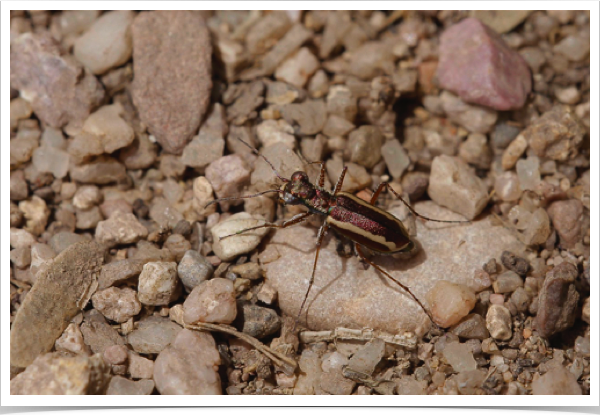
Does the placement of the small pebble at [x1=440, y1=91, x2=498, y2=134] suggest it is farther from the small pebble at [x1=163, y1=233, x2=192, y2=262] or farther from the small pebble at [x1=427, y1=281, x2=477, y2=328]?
the small pebble at [x1=163, y1=233, x2=192, y2=262]

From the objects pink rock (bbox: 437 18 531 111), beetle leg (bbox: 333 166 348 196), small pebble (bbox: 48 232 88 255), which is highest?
pink rock (bbox: 437 18 531 111)

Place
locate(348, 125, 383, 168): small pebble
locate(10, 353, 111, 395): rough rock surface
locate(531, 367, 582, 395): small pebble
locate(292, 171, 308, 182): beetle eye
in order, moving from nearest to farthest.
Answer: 1. locate(10, 353, 111, 395): rough rock surface
2. locate(531, 367, 582, 395): small pebble
3. locate(292, 171, 308, 182): beetle eye
4. locate(348, 125, 383, 168): small pebble

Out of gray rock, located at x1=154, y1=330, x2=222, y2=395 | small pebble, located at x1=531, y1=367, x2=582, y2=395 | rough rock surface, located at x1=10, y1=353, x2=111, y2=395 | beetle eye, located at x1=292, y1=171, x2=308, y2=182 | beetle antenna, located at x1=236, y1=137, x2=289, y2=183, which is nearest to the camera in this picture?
rough rock surface, located at x1=10, y1=353, x2=111, y2=395

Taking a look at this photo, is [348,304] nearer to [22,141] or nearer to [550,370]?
[550,370]

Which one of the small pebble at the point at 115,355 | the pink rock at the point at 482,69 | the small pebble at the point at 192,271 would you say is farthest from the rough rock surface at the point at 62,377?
the pink rock at the point at 482,69

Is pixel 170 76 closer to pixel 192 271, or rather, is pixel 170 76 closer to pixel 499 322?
pixel 192 271

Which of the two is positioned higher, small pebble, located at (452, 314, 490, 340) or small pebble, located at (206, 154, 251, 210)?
small pebble, located at (206, 154, 251, 210)

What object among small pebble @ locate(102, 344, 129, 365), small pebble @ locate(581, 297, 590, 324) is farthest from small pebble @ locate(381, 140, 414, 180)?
small pebble @ locate(102, 344, 129, 365)

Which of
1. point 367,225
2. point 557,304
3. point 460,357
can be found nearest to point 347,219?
point 367,225
